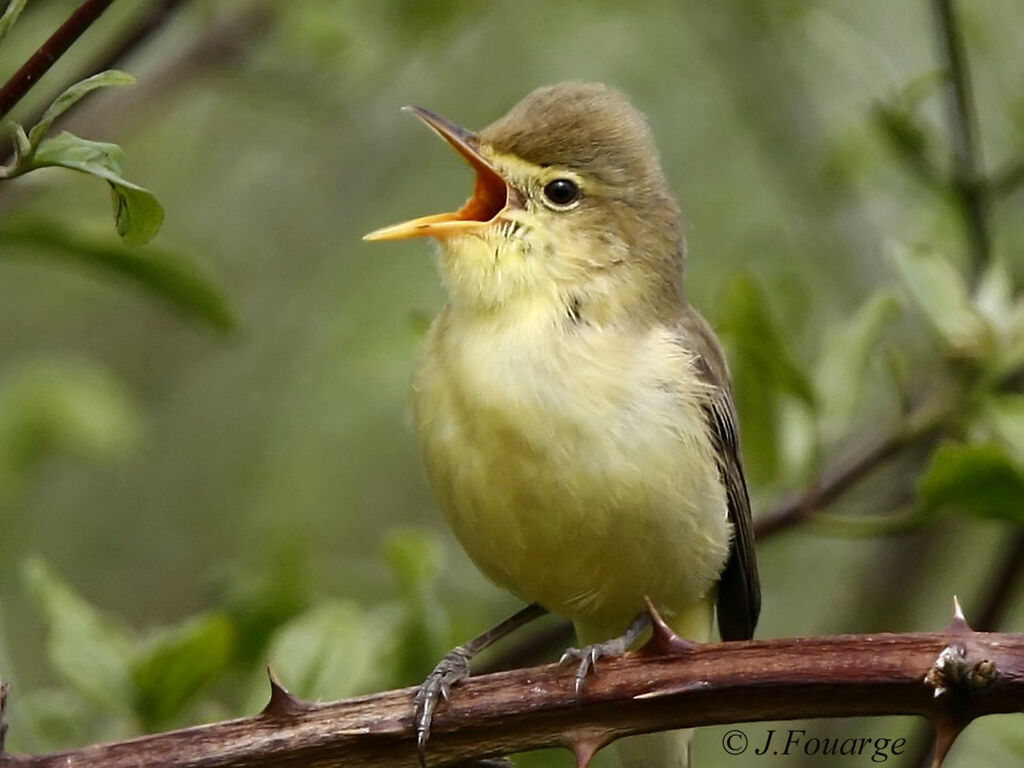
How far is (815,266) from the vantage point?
6.50 m

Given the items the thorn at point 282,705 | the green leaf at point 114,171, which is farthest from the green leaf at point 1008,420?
the green leaf at point 114,171

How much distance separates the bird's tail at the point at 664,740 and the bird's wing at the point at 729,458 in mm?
129

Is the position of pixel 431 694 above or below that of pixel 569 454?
below

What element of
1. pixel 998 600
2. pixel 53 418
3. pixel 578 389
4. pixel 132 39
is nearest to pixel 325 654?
pixel 578 389

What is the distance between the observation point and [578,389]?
3986mm

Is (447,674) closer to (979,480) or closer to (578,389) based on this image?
(578,389)

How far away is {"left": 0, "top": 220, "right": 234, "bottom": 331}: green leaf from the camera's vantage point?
13.2ft

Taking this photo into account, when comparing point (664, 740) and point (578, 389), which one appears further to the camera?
point (664, 740)

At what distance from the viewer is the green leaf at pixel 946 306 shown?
4.21 meters

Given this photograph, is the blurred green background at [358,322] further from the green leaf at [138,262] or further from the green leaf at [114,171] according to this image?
the green leaf at [114,171]

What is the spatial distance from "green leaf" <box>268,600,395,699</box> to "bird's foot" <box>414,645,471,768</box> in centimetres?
29

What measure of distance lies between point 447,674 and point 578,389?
2.44 ft

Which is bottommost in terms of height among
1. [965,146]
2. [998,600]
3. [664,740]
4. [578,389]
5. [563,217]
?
[664,740]

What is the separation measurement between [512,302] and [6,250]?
1342 millimetres
